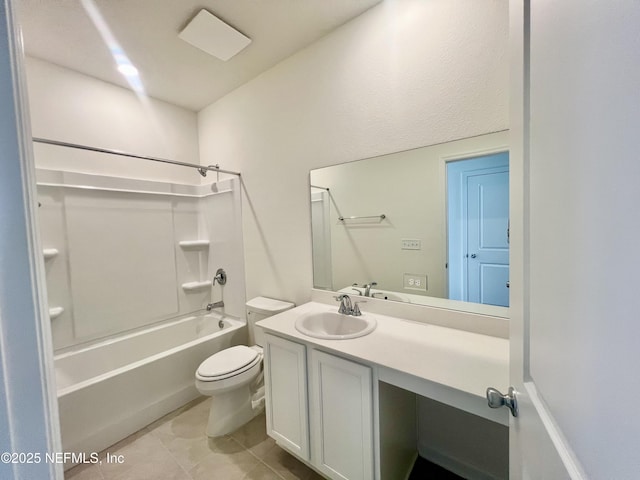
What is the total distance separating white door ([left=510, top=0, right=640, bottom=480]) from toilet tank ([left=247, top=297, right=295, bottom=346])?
5.50ft

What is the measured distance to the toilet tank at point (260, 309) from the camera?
207 cm

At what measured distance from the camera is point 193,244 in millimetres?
2750

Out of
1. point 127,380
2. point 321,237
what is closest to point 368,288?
point 321,237

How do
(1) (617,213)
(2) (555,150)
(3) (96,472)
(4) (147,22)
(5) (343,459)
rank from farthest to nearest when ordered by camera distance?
1. (4) (147,22)
2. (3) (96,472)
3. (5) (343,459)
4. (2) (555,150)
5. (1) (617,213)

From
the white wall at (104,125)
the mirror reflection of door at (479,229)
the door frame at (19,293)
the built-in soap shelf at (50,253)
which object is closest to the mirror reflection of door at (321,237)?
the mirror reflection of door at (479,229)

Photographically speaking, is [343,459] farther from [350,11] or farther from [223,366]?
[350,11]

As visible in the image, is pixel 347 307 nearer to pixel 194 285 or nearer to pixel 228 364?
pixel 228 364

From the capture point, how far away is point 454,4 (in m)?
1.29

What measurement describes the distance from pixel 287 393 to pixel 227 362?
0.62 metres

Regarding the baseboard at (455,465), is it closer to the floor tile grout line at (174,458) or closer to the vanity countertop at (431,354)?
the vanity countertop at (431,354)

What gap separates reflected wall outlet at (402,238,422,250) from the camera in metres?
1.55

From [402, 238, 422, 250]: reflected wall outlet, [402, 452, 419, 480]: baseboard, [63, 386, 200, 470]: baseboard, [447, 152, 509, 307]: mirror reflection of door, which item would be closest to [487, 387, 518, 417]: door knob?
[447, 152, 509, 307]: mirror reflection of door

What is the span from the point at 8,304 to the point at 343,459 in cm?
142

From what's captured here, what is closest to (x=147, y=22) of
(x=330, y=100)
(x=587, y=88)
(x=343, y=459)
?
(x=330, y=100)
